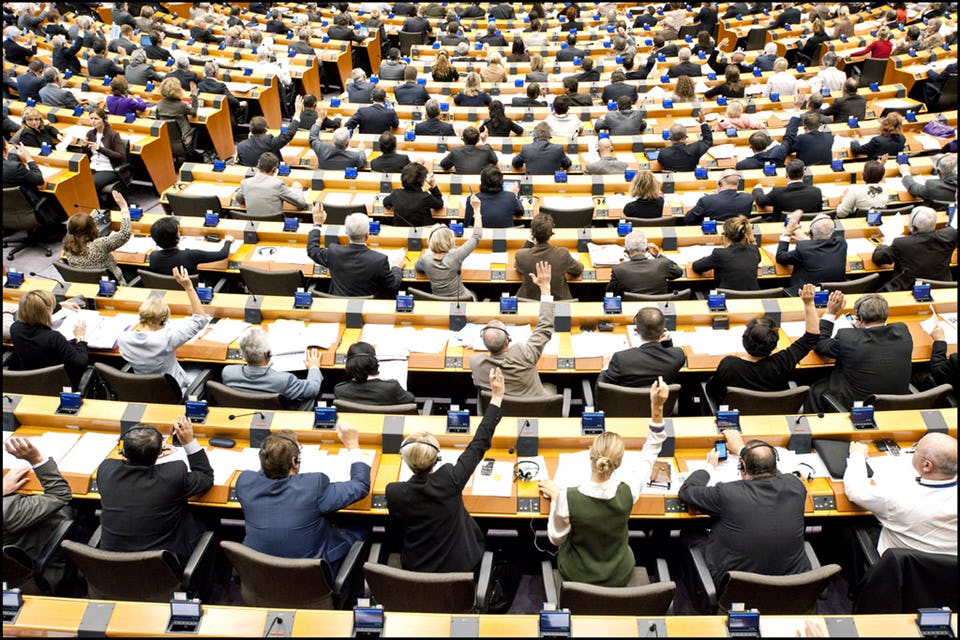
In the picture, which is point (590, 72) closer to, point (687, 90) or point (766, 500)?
point (687, 90)

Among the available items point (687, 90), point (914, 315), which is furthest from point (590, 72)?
point (914, 315)

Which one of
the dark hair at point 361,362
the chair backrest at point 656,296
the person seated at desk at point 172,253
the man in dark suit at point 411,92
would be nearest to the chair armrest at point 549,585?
the dark hair at point 361,362

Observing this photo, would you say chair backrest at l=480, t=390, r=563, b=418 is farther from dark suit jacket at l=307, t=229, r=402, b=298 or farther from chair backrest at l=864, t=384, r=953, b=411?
chair backrest at l=864, t=384, r=953, b=411

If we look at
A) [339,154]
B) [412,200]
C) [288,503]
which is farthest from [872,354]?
[339,154]

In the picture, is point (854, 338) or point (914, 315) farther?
point (914, 315)

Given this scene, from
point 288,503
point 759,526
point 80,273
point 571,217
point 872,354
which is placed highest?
point 571,217

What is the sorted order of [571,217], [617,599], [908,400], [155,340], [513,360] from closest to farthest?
[617,599] → [908,400] → [513,360] → [155,340] → [571,217]

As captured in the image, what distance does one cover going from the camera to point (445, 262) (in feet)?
22.6

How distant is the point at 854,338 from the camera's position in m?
5.61

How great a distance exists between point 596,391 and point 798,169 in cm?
421

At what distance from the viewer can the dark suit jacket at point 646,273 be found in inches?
271

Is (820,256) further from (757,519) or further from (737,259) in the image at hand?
(757,519)

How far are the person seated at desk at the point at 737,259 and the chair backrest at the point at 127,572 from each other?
205 inches

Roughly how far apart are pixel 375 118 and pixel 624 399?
23.1 feet
